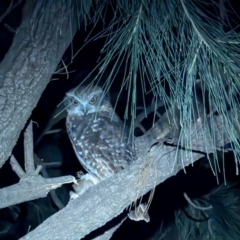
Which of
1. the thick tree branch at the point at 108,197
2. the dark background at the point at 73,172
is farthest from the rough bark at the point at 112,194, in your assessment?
the dark background at the point at 73,172

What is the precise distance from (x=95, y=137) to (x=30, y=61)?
903 millimetres

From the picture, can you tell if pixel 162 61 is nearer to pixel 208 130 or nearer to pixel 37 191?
pixel 208 130

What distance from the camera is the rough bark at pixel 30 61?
65.7 inches

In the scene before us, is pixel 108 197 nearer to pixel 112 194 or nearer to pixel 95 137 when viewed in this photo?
pixel 112 194

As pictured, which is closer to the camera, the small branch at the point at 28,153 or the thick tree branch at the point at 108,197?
the thick tree branch at the point at 108,197

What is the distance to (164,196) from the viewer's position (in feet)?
10.2

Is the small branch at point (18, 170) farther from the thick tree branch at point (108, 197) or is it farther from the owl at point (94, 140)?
the owl at point (94, 140)

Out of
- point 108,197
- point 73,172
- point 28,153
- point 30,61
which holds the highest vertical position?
point 30,61

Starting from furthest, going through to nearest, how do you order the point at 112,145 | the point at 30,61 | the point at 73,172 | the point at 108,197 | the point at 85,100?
1. the point at 73,172
2. the point at 85,100
3. the point at 112,145
4. the point at 30,61
5. the point at 108,197

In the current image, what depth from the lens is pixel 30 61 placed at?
5.53 ft

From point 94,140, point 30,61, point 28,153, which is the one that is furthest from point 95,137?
point 30,61

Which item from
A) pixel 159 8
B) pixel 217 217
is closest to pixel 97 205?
pixel 159 8

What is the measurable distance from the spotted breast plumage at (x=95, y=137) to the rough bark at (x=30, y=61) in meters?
0.69

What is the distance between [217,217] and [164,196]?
435 millimetres
